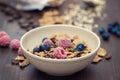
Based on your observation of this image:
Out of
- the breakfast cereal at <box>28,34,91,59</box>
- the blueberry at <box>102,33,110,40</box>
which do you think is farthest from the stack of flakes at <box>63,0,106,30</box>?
the breakfast cereal at <box>28,34,91,59</box>

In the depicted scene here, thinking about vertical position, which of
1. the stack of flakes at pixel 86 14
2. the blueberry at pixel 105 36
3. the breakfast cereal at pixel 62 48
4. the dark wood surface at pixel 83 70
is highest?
the stack of flakes at pixel 86 14

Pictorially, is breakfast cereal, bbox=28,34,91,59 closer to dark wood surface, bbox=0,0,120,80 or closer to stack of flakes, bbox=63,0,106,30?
dark wood surface, bbox=0,0,120,80

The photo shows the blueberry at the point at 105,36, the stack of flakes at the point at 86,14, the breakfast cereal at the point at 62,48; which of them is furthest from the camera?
the stack of flakes at the point at 86,14

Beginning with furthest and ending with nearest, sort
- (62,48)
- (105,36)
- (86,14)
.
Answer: (86,14)
(105,36)
(62,48)

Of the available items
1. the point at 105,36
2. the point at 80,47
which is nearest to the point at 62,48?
the point at 80,47

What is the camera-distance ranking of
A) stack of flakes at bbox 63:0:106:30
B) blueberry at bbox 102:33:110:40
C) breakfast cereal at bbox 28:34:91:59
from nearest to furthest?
breakfast cereal at bbox 28:34:91:59
blueberry at bbox 102:33:110:40
stack of flakes at bbox 63:0:106:30

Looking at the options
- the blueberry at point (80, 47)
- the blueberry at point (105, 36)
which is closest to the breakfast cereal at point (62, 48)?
the blueberry at point (80, 47)

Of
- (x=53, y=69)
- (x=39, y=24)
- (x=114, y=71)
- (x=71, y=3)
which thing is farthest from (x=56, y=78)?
(x=71, y=3)

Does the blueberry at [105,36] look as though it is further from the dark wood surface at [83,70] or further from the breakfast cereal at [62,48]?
the breakfast cereal at [62,48]

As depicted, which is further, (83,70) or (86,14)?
(86,14)

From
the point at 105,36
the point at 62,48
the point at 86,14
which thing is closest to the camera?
the point at 62,48

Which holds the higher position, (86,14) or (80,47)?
(86,14)

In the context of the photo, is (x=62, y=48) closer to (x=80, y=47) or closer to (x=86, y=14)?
(x=80, y=47)
